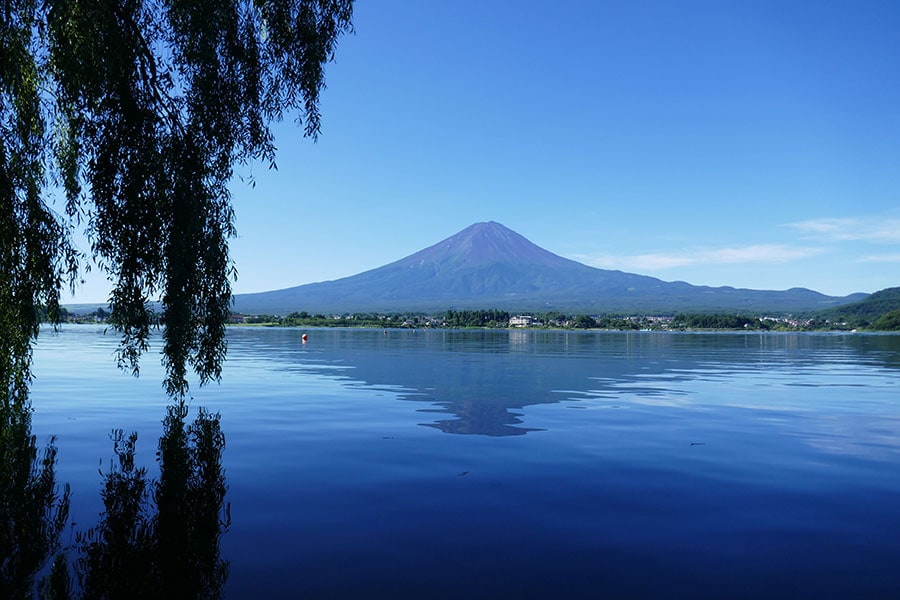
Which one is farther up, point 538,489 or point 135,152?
point 135,152

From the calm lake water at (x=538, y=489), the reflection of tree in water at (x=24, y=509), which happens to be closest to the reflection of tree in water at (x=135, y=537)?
the reflection of tree in water at (x=24, y=509)

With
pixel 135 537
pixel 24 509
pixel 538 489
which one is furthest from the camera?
pixel 538 489

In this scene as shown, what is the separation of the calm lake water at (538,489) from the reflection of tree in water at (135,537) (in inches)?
11.9

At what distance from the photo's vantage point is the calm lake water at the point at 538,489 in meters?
7.82

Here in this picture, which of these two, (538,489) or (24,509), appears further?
(538,489)

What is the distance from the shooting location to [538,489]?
1179cm

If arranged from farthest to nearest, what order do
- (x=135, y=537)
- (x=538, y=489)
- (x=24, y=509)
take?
(x=538, y=489), (x=24, y=509), (x=135, y=537)

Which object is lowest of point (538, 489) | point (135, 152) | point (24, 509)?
point (538, 489)

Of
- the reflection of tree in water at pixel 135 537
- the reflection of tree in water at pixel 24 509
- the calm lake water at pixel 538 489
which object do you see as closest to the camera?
the reflection of tree in water at pixel 135 537

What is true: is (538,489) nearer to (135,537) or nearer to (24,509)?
(135,537)

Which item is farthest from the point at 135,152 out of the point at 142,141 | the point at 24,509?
the point at 24,509

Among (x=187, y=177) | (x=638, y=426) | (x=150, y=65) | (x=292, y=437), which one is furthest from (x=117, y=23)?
(x=638, y=426)

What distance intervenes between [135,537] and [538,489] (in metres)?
6.45

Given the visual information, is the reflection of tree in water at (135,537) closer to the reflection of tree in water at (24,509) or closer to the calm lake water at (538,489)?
the reflection of tree in water at (24,509)
